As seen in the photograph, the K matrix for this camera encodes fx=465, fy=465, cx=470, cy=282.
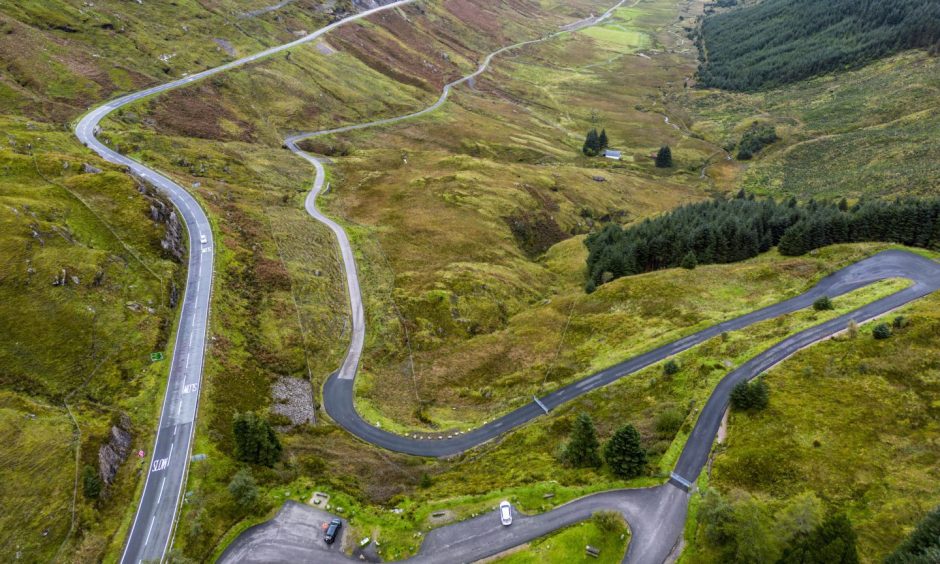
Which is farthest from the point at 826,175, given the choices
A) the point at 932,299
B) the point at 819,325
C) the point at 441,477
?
the point at 441,477

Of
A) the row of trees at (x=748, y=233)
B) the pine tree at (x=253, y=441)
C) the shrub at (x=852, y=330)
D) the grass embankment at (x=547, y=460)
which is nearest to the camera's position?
the grass embankment at (x=547, y=460)

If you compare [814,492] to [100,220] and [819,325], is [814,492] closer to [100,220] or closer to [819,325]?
[819,325]

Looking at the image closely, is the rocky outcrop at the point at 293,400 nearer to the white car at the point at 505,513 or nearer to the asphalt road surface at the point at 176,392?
the asphalt road surface at the point at 176,392

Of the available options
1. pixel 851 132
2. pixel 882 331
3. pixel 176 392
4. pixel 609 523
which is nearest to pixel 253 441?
pixel 176 392

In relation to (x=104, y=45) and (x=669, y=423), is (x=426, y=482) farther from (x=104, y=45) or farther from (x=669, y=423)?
(x=104, y=45)

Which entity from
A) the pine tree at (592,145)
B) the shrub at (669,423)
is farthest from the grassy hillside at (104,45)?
the shrub at (669,423)
